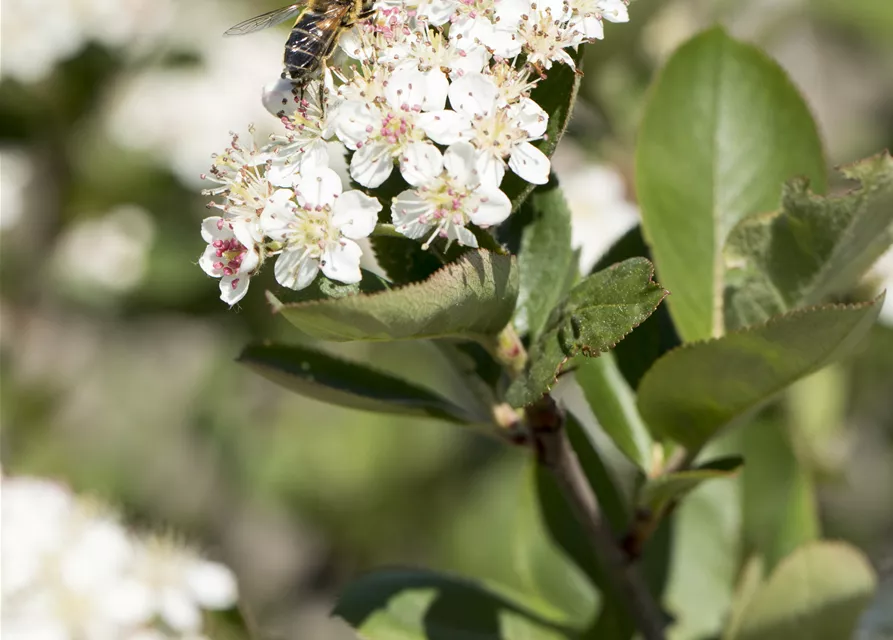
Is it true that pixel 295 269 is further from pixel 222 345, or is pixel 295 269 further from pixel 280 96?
pixel 222 345

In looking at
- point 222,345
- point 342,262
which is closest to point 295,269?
point 342,262

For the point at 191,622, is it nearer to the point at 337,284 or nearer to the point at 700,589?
the point at 700,589

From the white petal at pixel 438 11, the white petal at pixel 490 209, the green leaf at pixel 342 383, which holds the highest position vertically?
the white petal at pixel 438 11

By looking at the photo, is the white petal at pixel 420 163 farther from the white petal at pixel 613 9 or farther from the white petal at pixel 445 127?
the white petal at pixel 613 9

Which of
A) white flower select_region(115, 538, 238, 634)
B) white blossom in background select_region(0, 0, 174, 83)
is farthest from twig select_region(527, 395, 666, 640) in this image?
white blossom in background select_region(0, 0, 174, 83)

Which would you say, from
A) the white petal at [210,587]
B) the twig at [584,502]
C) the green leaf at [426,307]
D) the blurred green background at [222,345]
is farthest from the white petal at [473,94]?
the blurred green background at [222,345]

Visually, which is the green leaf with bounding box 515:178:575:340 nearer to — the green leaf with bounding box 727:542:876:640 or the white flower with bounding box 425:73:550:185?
the white flower with bounding box 425:73:550:185
